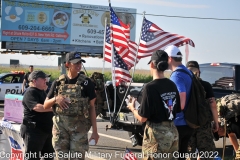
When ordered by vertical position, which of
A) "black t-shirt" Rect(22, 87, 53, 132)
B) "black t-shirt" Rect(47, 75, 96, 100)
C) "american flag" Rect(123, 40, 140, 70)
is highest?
"american flag" Rect(123, 40, 140, 70)

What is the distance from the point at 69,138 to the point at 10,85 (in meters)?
14.8

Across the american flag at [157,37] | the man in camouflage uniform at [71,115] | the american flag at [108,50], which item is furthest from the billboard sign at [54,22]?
the man in camouflage uniform at [71,115]

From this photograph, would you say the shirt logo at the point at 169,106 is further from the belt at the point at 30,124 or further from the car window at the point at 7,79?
the car window at the point at 7,79

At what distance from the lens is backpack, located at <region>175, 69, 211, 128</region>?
5.91 metres

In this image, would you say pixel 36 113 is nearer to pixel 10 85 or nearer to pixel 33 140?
pixel 33 140

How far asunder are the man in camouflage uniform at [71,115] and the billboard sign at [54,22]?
3189 centimetres

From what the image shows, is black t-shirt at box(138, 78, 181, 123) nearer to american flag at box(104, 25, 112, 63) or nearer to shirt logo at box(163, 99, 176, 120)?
shirt logo at box(163, 99, 176, 120)

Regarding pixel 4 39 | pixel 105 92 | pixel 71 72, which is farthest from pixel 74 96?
pixel 4 39

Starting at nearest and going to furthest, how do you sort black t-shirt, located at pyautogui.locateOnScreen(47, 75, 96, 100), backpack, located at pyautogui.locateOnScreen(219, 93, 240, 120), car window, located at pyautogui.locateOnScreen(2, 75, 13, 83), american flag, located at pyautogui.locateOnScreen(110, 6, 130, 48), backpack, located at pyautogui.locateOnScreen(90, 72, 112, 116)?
black t-shirt, located at pyautogui.locateOnScreen(47, 75, 96, 100), backpack, located at pyautogui.locateOnScreen(219, 93, 240, 120), backpack, located at pyautogui.locateOnScreen(90, 72, 112, 116), american flag, located at pyautogui.locateOnScreen(110, 6, 130, 48), car window, located at pyautogui.locateOnScreen(2, 75, 13, 83)

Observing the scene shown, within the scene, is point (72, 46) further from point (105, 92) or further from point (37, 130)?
point (37, 130)

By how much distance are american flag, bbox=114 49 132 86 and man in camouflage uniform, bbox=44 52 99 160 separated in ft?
14.0

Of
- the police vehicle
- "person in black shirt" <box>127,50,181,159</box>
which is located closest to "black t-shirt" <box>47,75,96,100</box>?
"person in black shirt" <box>127,50,181,159</box>

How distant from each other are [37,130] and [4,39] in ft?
103

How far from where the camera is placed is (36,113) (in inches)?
249
